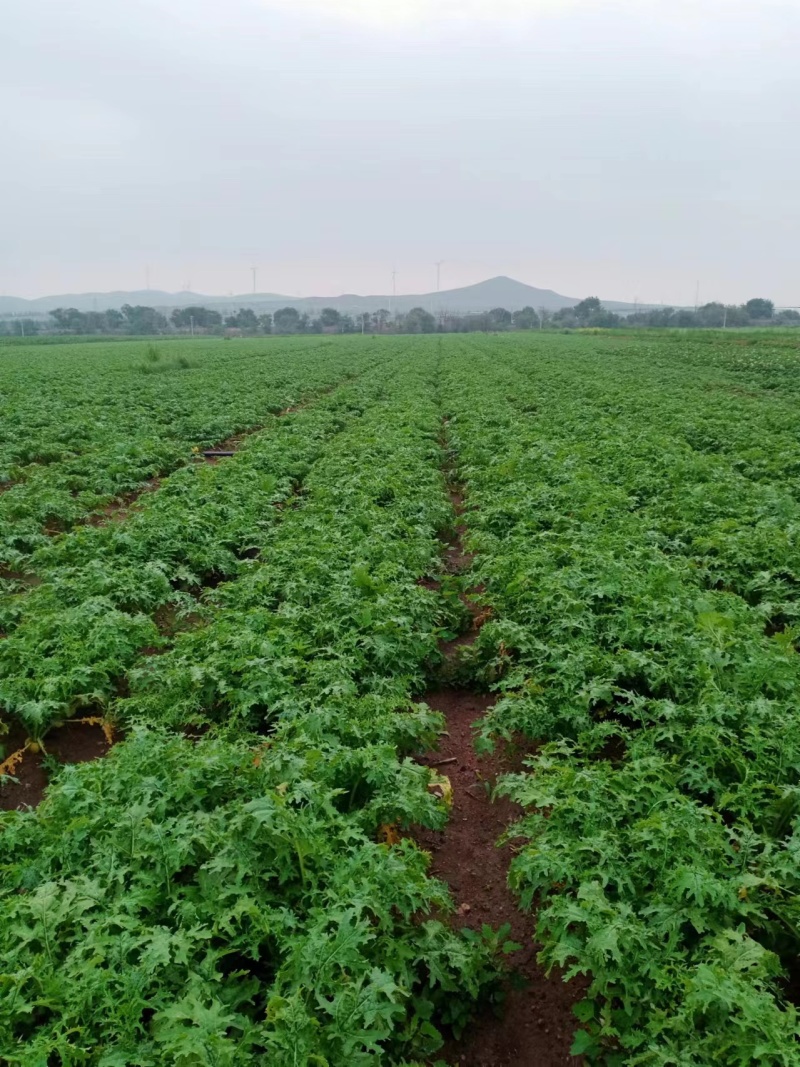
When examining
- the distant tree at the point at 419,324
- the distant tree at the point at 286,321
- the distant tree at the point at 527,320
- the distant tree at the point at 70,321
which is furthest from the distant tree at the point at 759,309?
the distant tree at the point at 70,321

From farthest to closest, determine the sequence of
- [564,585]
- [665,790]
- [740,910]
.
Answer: [564,585], [665,790], [740,910]

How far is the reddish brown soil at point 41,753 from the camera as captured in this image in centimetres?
528

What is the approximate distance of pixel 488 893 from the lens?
445cm

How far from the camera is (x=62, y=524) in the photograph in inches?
453

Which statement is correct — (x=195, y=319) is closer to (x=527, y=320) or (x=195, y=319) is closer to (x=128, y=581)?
(x=527, y=320)

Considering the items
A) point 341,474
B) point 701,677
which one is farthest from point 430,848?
point 341,474

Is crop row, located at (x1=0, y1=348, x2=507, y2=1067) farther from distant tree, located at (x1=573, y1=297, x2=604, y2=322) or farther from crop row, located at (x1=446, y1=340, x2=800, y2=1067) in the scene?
distant tree, located at (x1=573, y1=297, x2=604, y2=322)

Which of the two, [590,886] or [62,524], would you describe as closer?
[590,886]

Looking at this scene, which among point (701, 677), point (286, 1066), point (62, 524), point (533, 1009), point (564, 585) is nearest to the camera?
point (286, 1066)

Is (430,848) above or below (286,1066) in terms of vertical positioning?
below

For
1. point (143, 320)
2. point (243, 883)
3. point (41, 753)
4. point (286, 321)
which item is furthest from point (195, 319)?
point (243, 883)

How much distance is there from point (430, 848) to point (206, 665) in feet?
7.74

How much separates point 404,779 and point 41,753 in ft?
11.2

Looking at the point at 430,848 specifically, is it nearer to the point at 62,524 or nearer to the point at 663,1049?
the point at 663,1049
